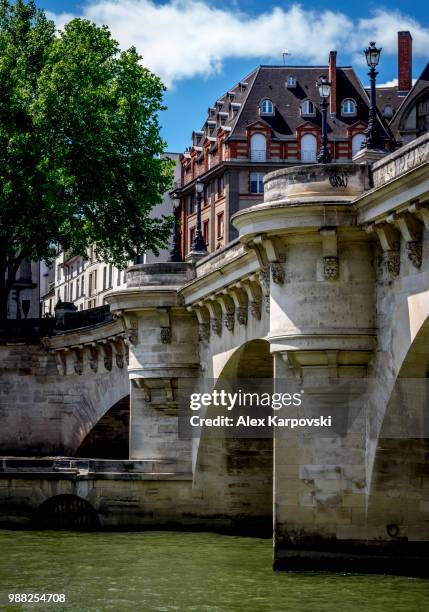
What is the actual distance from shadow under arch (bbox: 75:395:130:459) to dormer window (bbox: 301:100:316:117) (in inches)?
1319

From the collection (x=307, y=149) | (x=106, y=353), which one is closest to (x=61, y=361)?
(x=106, y=353)

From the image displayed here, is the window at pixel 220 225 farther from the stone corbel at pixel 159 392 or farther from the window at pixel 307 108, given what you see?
the stone corbel at pixel 159 392

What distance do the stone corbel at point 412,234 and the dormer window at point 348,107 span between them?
5835cm

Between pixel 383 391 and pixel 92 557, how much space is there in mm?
9340

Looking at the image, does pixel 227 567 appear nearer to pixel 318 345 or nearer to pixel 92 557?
pixel 92 557

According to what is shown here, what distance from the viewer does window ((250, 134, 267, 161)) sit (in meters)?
78.9

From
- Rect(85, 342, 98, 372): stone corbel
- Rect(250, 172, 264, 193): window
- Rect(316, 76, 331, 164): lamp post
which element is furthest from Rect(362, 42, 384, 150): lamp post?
Rect(250, 172, 264, 193): window

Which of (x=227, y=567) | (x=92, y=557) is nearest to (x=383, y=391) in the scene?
(x=227, y=567)

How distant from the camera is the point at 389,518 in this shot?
2589 cm

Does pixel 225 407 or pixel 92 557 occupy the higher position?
pixel 225 407

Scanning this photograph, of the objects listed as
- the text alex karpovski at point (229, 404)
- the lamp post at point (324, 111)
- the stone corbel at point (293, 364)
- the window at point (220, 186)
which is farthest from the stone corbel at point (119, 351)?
the window at point (220, 186)

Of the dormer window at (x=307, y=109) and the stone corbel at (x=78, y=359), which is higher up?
the dormer window at (x=307, y=109)

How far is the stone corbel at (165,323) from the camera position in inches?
1505

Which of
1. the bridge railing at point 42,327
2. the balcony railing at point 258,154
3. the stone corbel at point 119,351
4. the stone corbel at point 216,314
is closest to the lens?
the stone corbel at point 216,314
